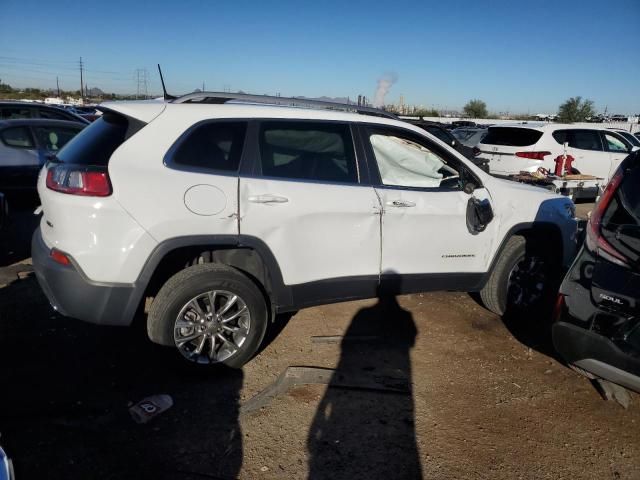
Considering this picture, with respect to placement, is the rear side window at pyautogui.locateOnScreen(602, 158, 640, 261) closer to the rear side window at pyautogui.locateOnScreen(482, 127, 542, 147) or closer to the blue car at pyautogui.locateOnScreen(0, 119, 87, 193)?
the rear side window at pyautogui.locateOnScreen(482, 127, 542, 147)

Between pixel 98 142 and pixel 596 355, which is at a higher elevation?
pixel 98 142

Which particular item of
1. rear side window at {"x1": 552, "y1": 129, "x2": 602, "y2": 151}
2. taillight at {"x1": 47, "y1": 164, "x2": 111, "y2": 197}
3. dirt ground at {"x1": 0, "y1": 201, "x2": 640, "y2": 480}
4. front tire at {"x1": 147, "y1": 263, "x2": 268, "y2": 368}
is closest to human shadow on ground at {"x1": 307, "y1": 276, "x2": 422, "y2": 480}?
dirt ground at {"x1": 0, "y1": 201, "x2": 640, "y2": 480}

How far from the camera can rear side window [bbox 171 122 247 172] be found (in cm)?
297

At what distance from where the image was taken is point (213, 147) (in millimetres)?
3064

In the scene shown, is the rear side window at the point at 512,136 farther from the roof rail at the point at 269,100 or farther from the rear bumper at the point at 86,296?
the rear bumper at the point at 86,296

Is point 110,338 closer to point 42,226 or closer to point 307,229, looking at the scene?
point 42,226

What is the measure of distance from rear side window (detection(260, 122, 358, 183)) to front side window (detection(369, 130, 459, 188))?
42cm

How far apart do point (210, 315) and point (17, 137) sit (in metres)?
6.35

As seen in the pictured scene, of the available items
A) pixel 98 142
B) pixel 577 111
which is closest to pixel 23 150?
pixel 98 142

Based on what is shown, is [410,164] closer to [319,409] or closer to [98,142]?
[319,409]

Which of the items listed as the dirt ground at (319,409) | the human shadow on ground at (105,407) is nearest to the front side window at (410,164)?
the dirt ground at (319,409)

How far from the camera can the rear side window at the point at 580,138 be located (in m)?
9.92

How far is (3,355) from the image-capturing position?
3.38m

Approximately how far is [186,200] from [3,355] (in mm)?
1909
